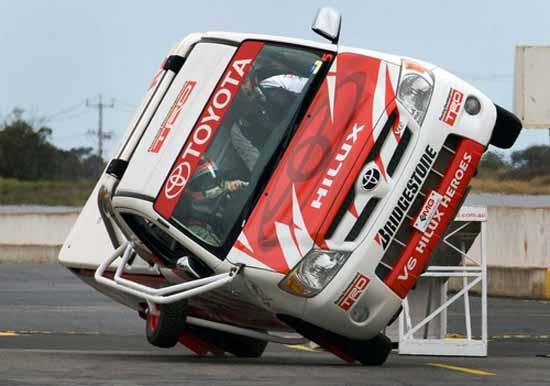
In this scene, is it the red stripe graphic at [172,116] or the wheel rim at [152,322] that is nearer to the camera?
the red stripe graphic at [172,116]

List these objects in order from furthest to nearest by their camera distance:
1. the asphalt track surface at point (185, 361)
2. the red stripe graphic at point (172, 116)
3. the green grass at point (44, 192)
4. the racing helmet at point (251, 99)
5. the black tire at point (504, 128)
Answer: the green grass at point (44, 192)
the black tire at point (504, 128)
the red stripe graphic at point (172, 116)
the racing helmet at point (251, 99)
the asphalt track surface at point (185, 361)

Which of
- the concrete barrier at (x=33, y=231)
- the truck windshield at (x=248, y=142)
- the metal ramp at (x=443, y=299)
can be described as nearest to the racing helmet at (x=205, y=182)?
the truck windshield at (x=248, y=142)

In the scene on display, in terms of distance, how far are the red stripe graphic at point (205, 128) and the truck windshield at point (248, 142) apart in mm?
38

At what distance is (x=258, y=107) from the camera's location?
1164 cm

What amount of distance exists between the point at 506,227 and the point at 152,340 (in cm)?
1765

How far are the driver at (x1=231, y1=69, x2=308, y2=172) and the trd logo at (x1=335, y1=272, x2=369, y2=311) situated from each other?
1.16 meters

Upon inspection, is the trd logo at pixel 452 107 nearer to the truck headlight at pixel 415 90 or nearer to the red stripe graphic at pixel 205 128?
the truck headlight at pixel 415 90

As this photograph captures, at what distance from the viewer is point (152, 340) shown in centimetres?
1236

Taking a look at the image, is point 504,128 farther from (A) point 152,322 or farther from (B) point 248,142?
(A) point 152,322

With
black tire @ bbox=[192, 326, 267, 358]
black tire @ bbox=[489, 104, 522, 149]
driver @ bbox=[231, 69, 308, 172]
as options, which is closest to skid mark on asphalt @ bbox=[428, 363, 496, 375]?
black tire @ bbox=[192, 326, 267, 358]

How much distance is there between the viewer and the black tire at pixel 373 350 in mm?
12516

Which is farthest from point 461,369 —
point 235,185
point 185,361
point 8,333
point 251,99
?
point 8,333

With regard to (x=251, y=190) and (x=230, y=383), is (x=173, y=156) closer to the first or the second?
(x=251, y=190)

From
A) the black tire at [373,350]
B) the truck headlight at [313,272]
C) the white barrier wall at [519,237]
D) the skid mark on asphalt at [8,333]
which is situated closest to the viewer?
the truck headlight at [313,272]
